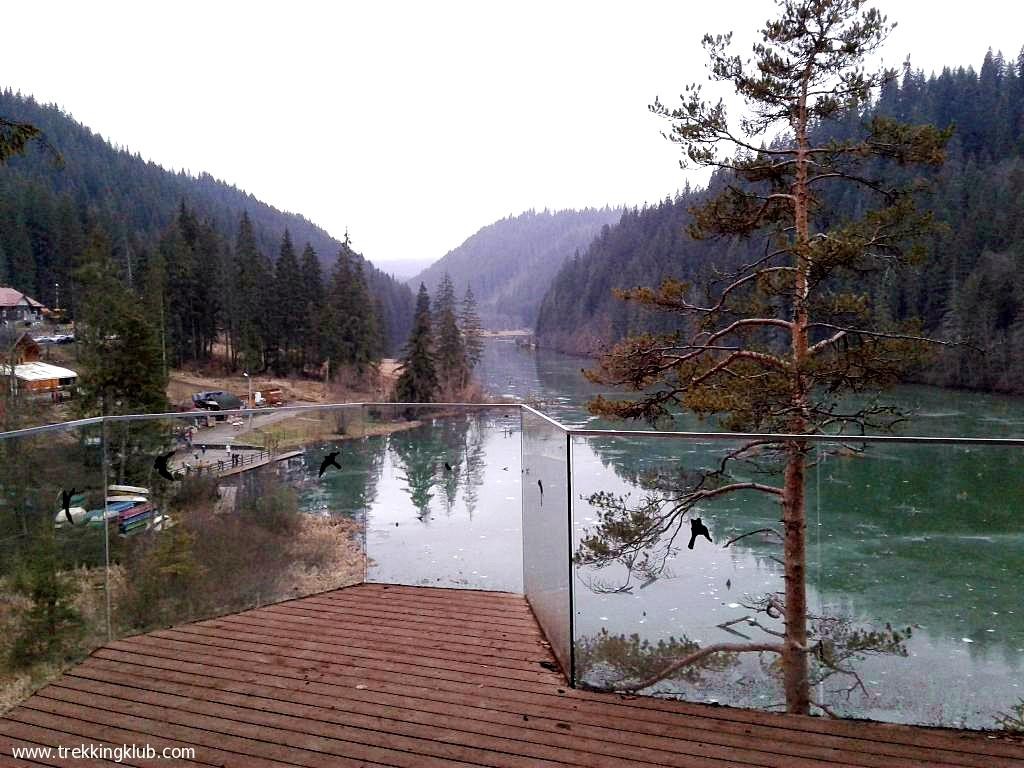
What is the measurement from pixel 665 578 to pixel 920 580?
0.84m

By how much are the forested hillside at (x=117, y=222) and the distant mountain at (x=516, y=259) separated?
29.5 m

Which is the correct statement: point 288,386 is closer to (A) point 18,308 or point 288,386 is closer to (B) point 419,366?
(B) point 419,366

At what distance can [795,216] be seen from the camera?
7.99m

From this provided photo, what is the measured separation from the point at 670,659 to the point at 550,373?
126 ft

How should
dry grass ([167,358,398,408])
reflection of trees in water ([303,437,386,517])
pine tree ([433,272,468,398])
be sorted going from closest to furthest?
reflection of trees in water ([303,437,386,517]), pine tree ([433,272,468,398]), dry grass ([167,358,398,408])

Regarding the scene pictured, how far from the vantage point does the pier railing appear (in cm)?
233

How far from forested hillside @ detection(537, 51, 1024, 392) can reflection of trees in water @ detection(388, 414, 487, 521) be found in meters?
5.46

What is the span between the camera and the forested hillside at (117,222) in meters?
41.5

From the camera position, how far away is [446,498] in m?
4.02

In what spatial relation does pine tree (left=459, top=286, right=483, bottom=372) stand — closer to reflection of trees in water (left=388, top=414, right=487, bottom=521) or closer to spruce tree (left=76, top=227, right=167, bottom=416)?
spruce tree (left=76, top=227, right=167, bottom=416)

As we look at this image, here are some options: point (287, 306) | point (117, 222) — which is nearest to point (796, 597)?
point (287, 306)

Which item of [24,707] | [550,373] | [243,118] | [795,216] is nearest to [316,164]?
[243,118]

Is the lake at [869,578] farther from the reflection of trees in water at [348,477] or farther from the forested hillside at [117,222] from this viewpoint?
the forested hillside at [117,222]

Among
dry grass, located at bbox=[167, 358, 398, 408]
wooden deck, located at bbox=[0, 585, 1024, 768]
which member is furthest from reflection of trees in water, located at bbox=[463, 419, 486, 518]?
dry grass, located at bbox=[167, 358, 398, 408]
